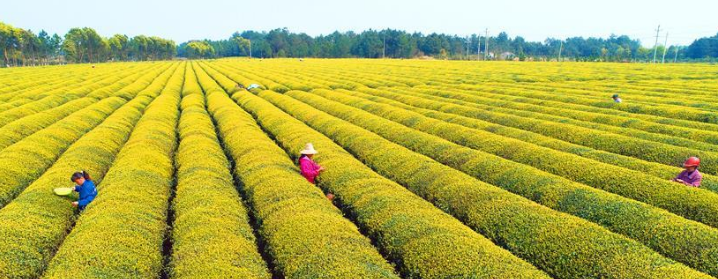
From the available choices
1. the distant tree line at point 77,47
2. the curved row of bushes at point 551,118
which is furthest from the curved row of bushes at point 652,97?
the distant tree line at point 77,47

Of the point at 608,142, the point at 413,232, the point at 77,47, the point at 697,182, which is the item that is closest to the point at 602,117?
the point at 608,142

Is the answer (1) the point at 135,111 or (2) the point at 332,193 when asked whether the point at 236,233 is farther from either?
(1) the point at 135,111

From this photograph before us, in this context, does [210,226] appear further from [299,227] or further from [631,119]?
[631,119]

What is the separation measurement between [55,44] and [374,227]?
180388 mm

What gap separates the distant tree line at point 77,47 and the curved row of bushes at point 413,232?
439 feet

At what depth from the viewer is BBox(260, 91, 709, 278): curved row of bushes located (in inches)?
360

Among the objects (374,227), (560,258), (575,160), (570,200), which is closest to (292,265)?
(374,227)

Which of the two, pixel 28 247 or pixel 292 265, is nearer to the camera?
pixel 292 265

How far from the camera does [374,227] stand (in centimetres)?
1177

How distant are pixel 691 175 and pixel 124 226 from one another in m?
15.9

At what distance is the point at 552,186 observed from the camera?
1376cm

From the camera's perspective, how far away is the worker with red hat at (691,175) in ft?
42.0

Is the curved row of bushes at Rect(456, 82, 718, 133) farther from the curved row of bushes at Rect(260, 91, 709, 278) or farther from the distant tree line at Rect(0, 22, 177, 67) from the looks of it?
the distant tree line at Rect(0, 22, 177, 67)

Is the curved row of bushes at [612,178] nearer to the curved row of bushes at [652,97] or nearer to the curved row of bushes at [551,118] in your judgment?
the curved row of bushes at [551,118]
